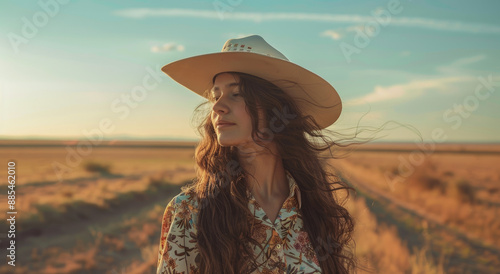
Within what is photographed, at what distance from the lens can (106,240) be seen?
10.2 meters

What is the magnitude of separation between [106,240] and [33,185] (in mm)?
11040

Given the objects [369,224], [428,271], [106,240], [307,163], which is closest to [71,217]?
[106,240]

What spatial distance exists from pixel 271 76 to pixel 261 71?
0.08m

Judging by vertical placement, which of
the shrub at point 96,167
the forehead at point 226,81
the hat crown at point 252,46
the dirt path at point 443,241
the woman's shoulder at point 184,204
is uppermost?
the shrub at point 96,167

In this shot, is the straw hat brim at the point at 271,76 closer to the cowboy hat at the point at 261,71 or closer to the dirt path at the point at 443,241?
the cowboy hat at the point at 261,71

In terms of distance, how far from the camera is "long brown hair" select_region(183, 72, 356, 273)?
2230mm

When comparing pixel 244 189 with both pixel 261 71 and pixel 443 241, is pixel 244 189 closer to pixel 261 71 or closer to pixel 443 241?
pixel 261 71

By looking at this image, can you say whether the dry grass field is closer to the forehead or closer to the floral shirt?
the floral shirt

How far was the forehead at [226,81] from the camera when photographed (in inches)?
100.0

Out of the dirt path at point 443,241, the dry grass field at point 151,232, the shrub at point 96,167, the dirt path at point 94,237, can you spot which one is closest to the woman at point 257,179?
the dry grass field at point 151,232

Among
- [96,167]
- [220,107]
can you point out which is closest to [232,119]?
[220,107]

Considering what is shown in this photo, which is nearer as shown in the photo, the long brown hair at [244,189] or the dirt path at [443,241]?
the long brown hair at [244,189]

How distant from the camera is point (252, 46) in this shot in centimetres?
253

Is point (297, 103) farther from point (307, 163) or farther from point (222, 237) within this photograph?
point (222, 237)
